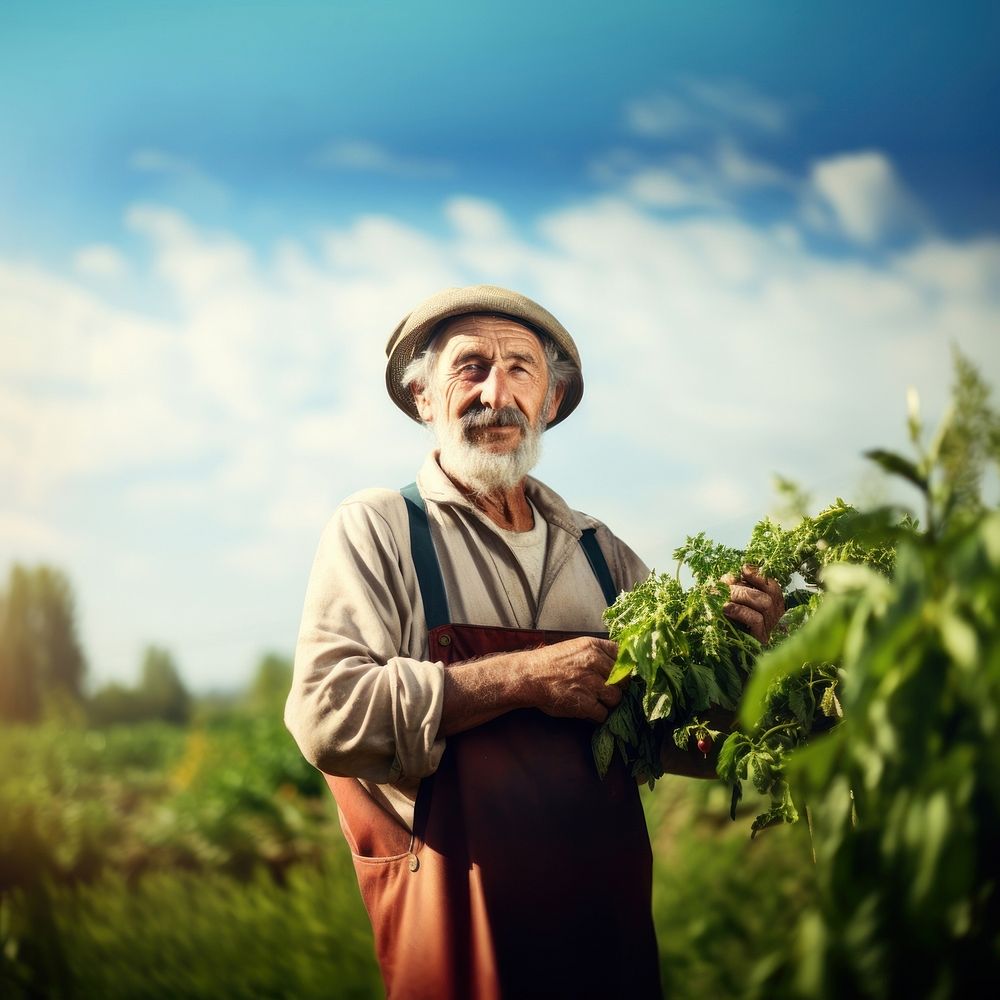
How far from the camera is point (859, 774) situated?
1.22 meters

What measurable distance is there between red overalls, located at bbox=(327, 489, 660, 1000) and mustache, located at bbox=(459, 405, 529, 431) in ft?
1.62

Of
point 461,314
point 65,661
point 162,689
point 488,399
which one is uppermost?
point 65,661

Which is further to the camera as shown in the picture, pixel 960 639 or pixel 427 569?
pixel 427 569

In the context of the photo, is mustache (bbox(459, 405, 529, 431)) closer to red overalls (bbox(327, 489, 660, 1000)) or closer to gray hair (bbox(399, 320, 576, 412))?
gray hair (bbox(399, 320, 576, 412))

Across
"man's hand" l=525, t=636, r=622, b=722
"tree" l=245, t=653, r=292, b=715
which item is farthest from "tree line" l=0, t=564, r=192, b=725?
"man's hand" l=525, t=636, r=622, b=722

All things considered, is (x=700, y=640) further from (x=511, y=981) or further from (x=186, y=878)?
(x=186, y=878)

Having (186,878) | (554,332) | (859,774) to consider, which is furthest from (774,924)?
Answer: (186,878)

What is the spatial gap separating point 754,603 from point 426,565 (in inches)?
28.7

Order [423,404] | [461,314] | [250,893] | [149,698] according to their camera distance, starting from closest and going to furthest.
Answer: [461,314], [423,404], [250,893], [149,698]

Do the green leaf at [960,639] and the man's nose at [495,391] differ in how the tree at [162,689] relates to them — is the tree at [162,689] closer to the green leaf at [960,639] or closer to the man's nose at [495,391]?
the man's nose at [495,391]

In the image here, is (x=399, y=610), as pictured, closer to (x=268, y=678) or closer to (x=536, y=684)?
(x=536, y=684)

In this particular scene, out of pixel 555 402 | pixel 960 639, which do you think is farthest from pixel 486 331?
pixel 960 639

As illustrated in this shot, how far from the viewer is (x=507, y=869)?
201 centimetres

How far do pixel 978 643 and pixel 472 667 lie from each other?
1165mm
